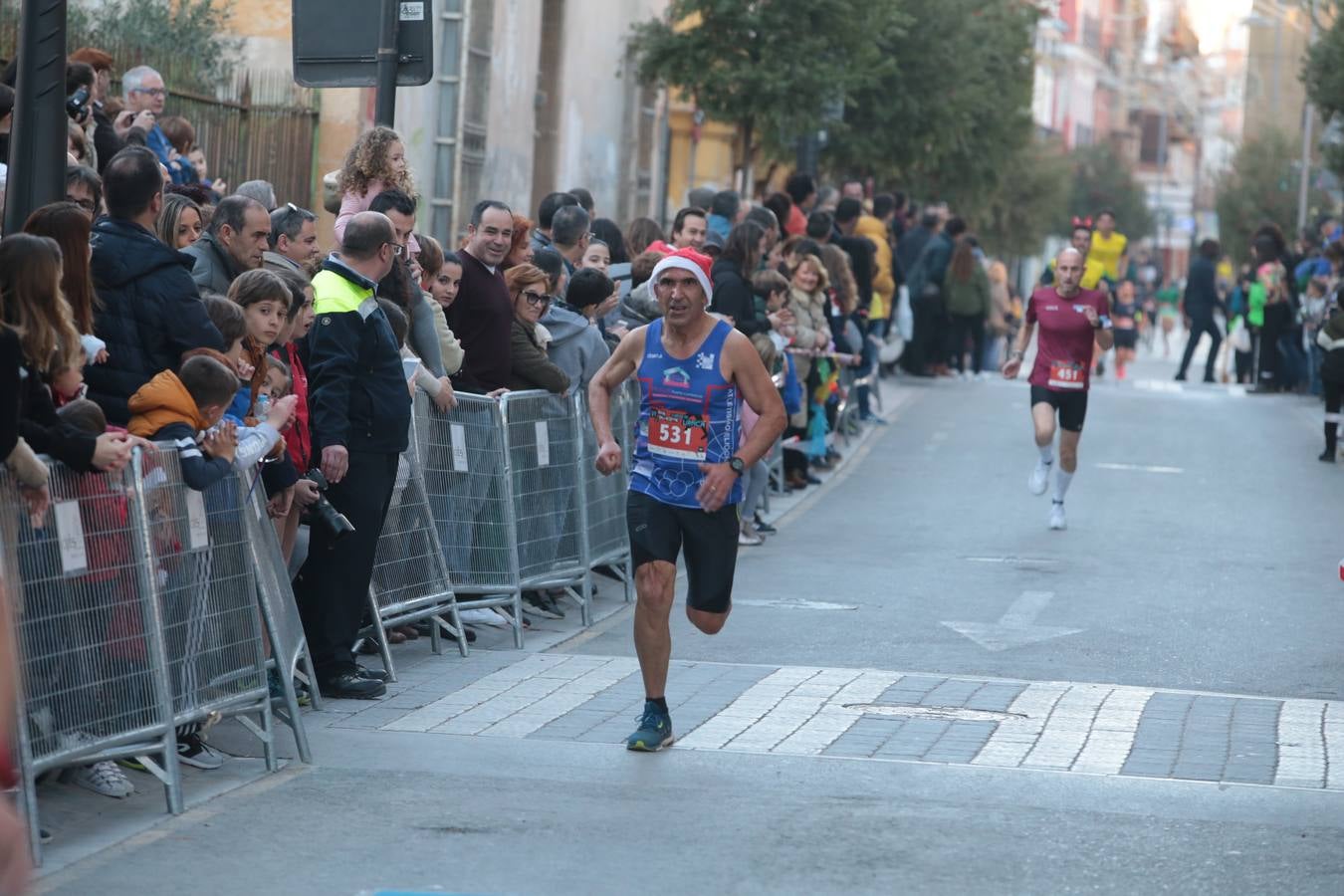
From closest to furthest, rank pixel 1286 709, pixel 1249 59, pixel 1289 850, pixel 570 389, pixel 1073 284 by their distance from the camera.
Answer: pixel 1289 850, pixel 1286 709, pixel 570 389, pixel 1073 284, pixel 1249 59

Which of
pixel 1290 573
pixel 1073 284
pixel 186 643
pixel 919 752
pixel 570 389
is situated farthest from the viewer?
pixel 1073 284

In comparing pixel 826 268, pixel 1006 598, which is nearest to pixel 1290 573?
pixel 1006 598

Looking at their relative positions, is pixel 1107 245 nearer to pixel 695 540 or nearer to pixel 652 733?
pixel 695 540

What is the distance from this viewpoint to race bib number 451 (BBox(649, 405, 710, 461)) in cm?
884

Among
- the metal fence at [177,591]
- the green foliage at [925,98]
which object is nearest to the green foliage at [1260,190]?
the green foliage at [925,98]

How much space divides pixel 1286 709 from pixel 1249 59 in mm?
96661

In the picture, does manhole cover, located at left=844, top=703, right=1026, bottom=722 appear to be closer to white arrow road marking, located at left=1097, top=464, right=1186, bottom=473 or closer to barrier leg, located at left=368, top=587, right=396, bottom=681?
barrier leg, located at left=368, top=587, right=396, bottom=681

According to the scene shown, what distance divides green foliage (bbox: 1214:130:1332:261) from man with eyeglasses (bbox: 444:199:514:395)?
178 feet

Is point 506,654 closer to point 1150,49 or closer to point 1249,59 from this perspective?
point 1249,59

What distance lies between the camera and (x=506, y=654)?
35.8ft

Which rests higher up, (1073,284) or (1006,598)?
(1073,284)

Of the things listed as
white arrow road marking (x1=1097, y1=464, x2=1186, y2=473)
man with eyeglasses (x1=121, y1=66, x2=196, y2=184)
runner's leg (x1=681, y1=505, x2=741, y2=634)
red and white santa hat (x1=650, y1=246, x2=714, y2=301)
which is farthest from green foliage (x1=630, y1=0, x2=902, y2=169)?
runner's leg (x1=681, y1=505, x2=741, y2=634)

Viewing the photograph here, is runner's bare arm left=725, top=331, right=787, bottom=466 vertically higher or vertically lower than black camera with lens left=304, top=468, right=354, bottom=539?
higher

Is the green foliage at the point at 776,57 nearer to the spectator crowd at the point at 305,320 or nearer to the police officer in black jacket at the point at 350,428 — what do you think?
the spectator crowd at the point at 305,320
